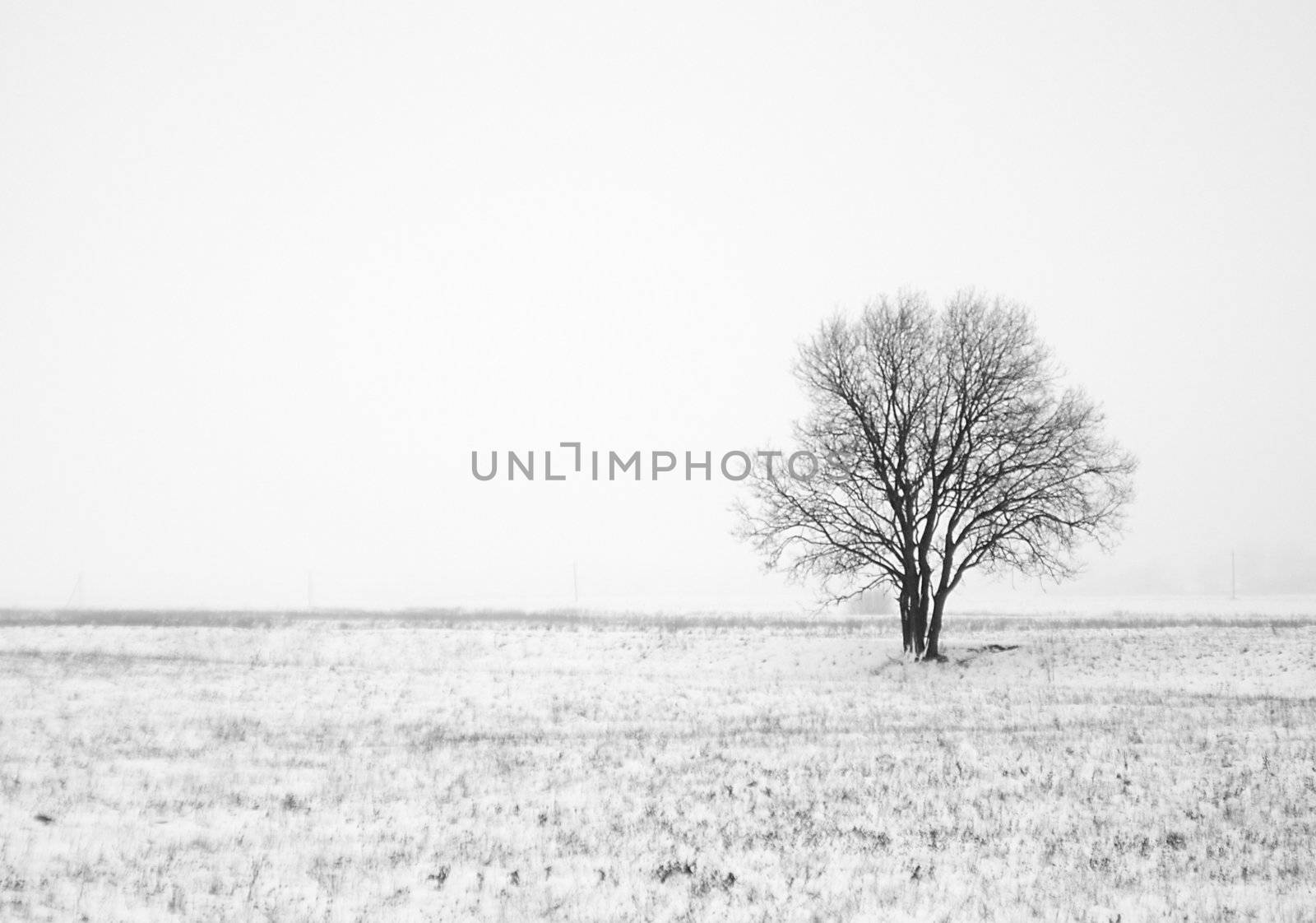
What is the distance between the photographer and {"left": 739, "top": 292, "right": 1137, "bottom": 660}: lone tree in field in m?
29.2

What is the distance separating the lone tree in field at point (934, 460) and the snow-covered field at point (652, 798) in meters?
5.32

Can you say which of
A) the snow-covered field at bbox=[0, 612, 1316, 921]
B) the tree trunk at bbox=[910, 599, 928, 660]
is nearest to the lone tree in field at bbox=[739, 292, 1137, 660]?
the tree trunk at bbox=[910, 599, 928, 660]

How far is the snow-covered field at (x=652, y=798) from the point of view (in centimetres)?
802

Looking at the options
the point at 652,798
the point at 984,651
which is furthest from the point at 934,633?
the point at 652,798

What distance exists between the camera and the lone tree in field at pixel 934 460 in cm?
2917

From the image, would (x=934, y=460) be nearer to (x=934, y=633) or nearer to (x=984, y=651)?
(x=934, y=633)

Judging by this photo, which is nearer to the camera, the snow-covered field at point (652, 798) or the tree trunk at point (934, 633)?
the snow-covered field at point (652, 798)

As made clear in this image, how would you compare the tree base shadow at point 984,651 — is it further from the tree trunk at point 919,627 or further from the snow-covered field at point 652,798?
the snow-covered field at point 652,798

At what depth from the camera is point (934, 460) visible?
29.7 metres

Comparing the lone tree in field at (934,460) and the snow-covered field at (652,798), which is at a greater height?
the lone tree in field at (934,460)

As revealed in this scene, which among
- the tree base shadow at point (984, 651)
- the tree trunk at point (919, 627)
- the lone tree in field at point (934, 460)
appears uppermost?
the lone tree in field at point (934, 460)

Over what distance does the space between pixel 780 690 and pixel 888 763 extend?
1034 cm

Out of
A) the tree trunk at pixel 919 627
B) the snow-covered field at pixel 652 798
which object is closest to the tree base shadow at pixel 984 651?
the tree trunk at pixel 919 627

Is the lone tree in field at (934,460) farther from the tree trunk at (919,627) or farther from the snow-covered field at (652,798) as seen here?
the snow-covered field at (652,798)
